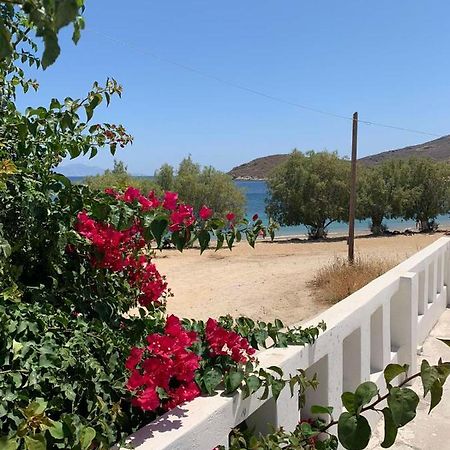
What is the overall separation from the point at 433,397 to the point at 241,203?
79.4ft

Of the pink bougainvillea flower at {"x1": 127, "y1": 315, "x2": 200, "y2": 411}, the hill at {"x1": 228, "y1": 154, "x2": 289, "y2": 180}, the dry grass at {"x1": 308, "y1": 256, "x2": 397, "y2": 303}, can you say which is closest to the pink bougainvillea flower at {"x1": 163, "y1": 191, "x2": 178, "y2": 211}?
the pink bougainvillea flower at {"x1": 127, "y1": 315, "x2": 200, "y2": 411}

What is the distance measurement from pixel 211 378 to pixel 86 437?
1.93 feet

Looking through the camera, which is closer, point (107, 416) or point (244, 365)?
point (107, 416)

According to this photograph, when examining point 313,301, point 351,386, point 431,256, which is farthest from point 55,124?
point 313,301

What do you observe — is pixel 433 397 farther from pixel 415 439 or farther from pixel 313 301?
pixel 313 301

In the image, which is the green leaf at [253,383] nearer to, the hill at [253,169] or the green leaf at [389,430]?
the green leaf at [389,430]

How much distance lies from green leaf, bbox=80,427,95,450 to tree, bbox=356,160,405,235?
1001 inches

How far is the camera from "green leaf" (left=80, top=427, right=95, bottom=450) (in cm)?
118

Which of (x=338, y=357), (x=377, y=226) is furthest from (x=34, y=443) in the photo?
(x=377, y=226)

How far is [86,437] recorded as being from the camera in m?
1.18

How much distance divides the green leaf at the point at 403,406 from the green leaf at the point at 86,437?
0.69m

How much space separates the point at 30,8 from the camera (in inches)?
23.0

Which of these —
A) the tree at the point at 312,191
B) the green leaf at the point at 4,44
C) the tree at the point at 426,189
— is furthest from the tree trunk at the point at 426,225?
the green leaf at the point at 4,44

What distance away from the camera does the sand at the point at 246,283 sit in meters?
8.68
